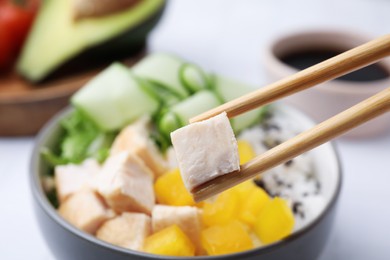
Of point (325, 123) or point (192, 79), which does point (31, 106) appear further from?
point (325, 123)

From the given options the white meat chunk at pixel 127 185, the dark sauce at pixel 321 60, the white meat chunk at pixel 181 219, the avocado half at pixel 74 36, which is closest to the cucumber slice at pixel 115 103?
the white meat chunk at pixel 127 185

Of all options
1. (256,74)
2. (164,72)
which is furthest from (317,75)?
(256,74)

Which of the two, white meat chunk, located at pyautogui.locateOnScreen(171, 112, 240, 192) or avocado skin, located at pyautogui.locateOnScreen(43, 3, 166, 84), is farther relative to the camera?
avocado skin, located at pyautogui.locateOnScreen(43, 3, 166, 84)

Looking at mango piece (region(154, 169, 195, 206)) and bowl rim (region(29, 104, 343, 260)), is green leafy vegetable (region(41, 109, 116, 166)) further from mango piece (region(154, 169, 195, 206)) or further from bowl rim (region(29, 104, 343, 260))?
mango piece (region(154, 169, 195, 206))

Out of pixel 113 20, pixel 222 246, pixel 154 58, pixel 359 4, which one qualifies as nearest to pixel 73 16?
pixel 113 20

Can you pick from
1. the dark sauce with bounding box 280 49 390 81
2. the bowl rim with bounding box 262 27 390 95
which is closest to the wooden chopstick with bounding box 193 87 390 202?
the bowl rim with bounding box 262 27 390 95

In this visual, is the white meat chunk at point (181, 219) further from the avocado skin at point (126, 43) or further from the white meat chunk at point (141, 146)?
the avocado skin at point (126, 43)
